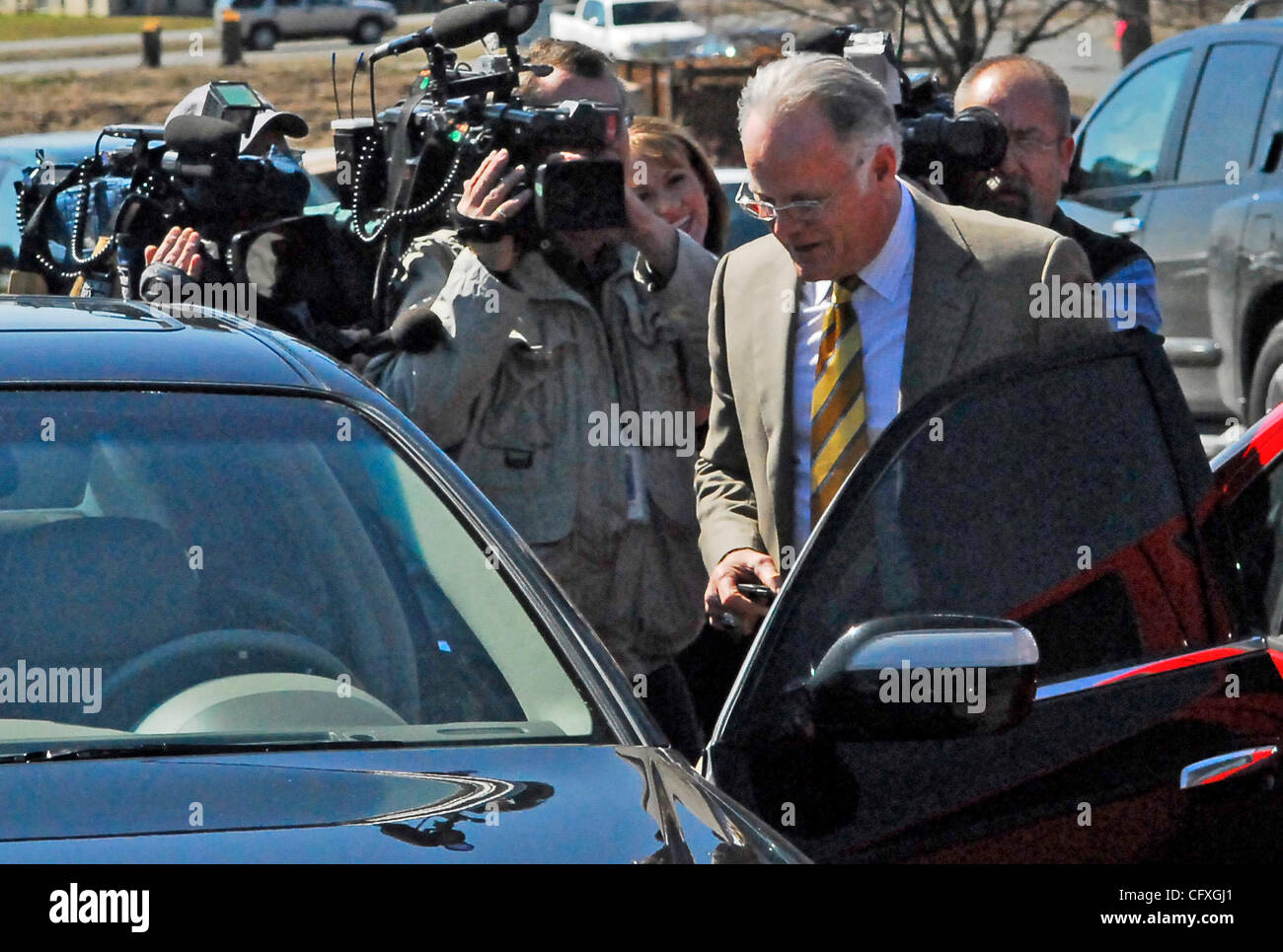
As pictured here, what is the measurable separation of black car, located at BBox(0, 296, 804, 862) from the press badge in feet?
3.51

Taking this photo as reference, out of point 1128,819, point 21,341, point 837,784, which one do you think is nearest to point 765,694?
point 837,784

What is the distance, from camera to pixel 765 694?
8.45 feet

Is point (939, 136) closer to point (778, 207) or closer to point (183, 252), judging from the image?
point (778, 207)

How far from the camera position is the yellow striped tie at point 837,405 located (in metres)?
3.26

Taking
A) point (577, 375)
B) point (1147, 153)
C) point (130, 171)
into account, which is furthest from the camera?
point (1147, 153)

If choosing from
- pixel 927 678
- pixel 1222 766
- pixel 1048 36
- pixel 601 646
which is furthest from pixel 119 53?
pixel 927 678

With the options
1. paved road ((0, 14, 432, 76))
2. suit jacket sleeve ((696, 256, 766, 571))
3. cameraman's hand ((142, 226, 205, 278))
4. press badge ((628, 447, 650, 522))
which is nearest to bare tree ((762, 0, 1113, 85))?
cameraman's hand ((142, 226, 205, 278))

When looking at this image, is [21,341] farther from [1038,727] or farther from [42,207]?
[42,207]

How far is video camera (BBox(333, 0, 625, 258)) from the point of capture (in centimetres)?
388

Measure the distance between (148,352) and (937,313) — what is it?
49.8 inches

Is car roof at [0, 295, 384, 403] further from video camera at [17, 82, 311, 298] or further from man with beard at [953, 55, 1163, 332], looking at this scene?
man with beard at [953, 55, 1163, 332]

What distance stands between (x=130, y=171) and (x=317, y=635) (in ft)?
9.33

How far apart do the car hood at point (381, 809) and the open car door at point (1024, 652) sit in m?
0.26

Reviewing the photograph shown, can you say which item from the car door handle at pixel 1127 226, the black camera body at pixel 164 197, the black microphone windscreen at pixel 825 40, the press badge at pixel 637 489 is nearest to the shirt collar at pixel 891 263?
the press badge at pixel 637 489
